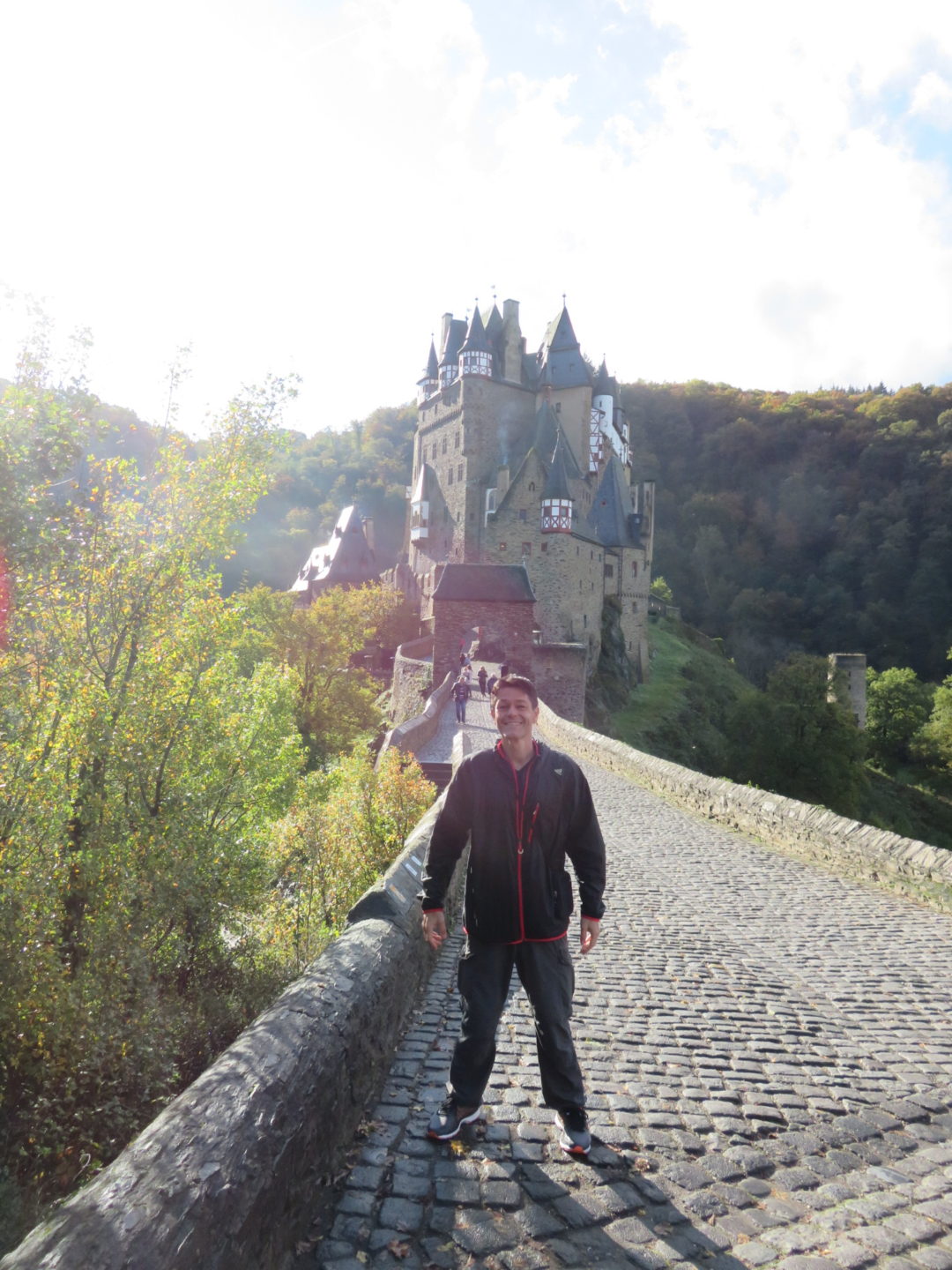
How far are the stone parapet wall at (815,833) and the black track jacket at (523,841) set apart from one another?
653 cm

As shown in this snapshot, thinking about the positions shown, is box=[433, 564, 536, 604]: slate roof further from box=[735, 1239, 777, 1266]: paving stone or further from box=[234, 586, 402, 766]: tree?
box=[735, 1239, 777, 1266]: paving stone

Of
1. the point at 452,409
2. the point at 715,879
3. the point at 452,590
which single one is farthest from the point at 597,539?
the point at 715,879

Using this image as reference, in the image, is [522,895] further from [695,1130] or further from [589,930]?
[695,1130]

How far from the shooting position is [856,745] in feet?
113

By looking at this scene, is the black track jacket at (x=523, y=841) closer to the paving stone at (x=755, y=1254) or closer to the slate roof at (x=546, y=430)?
the paving stone at (x=755, y=1254)

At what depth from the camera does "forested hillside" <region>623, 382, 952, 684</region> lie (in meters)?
75.9

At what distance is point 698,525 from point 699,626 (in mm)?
12203

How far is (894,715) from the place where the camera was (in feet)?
189

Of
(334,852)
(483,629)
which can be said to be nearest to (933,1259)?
(334,852)

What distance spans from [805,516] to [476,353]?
1933 inches

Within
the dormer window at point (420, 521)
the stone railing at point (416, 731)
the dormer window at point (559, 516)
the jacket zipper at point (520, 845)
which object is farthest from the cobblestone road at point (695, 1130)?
the dormer window at point (420, 521)

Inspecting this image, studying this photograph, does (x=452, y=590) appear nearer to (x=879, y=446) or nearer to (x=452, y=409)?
(x=452, y=409)

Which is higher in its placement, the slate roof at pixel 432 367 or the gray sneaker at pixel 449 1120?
the slate roof at pixel 432 367

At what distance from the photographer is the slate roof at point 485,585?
36562mm
